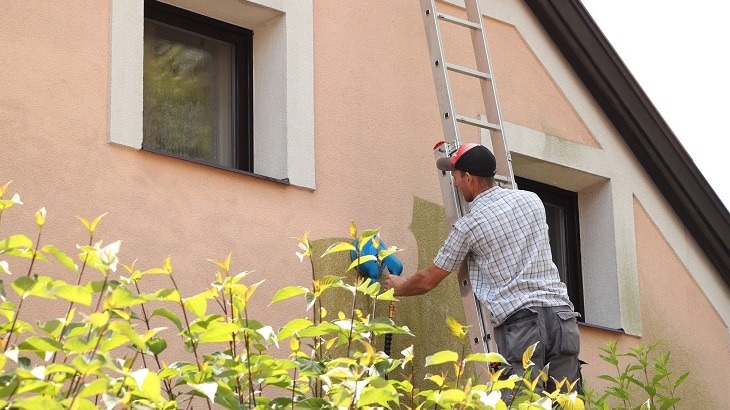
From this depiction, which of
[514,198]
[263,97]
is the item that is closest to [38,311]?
[263,97]

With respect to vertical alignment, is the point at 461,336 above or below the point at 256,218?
below

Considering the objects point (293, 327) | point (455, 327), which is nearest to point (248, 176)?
point (455, 327)

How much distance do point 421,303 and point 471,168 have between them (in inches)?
34.1

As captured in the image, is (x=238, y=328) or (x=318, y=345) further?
(x=318, y=345)

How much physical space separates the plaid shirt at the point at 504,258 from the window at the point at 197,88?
1172 millimetres

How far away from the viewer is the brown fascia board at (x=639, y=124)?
7.63 meters

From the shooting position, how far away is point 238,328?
288 centimetres

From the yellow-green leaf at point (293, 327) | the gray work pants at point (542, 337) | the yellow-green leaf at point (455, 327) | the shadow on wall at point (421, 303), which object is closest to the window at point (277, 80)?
the shadow on wall at point (421, 303)

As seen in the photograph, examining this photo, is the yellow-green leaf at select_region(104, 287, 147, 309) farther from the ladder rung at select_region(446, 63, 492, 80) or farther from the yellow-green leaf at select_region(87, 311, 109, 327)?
the ladder rung at select_region(446, 63, 492, 80)

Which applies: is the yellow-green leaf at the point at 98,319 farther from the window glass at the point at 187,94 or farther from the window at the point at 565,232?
the window at the point at 565,232

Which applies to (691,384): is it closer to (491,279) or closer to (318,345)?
(491,279)

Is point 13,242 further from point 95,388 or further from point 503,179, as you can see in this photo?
point 503,179

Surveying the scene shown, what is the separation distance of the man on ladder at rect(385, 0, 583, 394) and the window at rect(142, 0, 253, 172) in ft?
3.49

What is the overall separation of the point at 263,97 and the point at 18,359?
Result: 141 inches
